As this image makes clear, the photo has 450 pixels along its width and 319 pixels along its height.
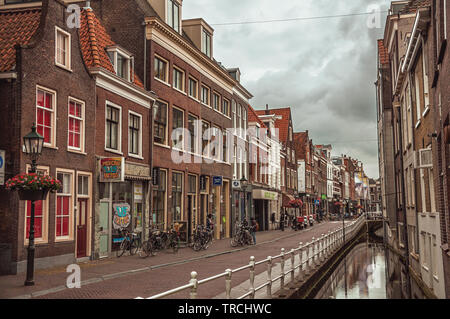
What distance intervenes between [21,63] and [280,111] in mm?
47886

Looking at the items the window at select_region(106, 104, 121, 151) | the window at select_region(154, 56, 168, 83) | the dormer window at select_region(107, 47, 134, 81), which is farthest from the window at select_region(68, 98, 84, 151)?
the window at select_region(154, 56, 168, 83)

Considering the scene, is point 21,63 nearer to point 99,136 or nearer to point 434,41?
point 99,136

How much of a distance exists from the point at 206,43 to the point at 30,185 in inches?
863

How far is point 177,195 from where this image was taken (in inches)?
1038

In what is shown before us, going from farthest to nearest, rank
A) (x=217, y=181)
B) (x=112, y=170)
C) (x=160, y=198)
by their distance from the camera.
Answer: (x=217, y=181) → (x=160, y=198) → (x=112, y=170)

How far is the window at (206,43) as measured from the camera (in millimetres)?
31788

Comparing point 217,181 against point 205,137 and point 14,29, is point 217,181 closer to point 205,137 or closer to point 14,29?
point 205,137

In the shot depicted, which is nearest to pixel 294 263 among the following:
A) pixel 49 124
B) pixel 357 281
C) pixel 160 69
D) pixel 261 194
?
pixel 357 281

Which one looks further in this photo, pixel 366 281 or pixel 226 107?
pixel 226 107

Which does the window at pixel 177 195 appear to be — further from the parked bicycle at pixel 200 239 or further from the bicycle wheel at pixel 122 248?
the bicycle wheel at pixel 122 248

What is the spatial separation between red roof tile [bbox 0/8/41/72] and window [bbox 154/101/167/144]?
7.90m

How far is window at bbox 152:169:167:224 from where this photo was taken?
23761 millimetres
